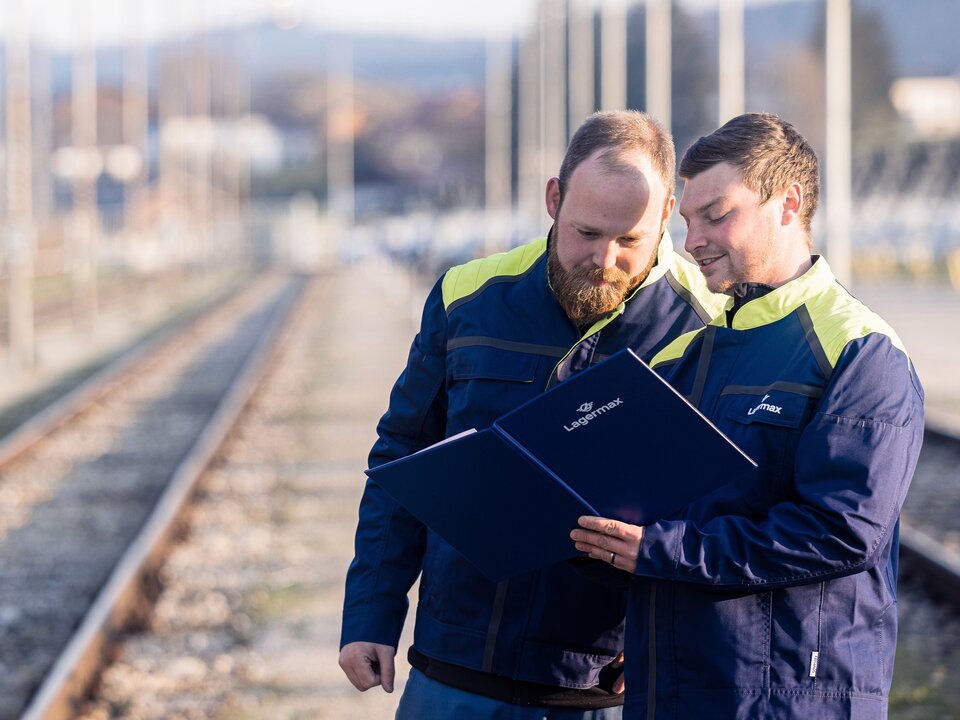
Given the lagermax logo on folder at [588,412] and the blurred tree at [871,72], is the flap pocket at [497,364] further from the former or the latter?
the blurred tree at [871,72]

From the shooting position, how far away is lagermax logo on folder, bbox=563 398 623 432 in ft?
9.30

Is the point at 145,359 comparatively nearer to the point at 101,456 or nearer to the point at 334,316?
the point at 101,456

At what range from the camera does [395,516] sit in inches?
140

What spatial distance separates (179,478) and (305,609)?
4.84 meters

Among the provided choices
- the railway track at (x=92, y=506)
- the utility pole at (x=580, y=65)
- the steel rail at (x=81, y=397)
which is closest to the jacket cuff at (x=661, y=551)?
the railway track at (x=92, y=506)

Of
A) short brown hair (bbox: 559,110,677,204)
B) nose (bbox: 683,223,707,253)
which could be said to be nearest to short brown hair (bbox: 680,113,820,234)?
nose (bbox: 683,223,707,253)

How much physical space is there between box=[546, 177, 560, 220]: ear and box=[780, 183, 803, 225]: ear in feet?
1.88

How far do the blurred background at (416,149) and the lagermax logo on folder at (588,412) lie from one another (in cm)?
1909

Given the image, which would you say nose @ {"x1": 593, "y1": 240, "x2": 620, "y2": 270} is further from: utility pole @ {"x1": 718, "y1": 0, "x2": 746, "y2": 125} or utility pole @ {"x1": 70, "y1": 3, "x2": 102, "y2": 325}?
utility pole @ {"x1": 70, "y1": 3, "x2": 102, "y2": 325}

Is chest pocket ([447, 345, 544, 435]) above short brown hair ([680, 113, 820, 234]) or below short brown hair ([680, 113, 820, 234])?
below

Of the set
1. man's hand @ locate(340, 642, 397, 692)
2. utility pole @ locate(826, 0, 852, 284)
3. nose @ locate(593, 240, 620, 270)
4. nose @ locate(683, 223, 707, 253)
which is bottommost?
man's hand @ locate(340, 642, 397, 692)

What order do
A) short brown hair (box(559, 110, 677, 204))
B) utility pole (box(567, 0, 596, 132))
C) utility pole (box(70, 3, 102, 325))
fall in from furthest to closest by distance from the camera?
A: utility pole (box(567, 0, 596, 132)) < utility pole (box(70, 3, 102, 325)) < short brown hair (box(559, 110, 677, 204))

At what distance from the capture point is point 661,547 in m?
2.79

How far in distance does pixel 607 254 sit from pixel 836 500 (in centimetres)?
79
